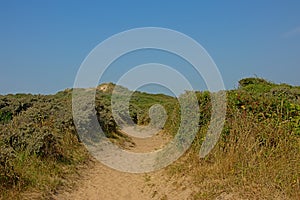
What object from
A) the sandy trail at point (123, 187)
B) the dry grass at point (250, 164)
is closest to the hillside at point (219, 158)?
the dry grass at point (250, 164)

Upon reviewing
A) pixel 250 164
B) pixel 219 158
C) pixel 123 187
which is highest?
pixel 219 158

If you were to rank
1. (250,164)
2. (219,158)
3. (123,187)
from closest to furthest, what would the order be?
(250,164), (219,158), (123,187)

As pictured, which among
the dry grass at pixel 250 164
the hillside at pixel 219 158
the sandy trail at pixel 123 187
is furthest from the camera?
the sandy trail at pixel 123 187

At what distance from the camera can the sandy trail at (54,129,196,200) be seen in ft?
25.7

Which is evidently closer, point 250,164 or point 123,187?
point 250,164

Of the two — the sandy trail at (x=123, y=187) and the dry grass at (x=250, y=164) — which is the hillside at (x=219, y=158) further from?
the sandy trail at (x=123, y=187)

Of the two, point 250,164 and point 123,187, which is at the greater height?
point 250,164

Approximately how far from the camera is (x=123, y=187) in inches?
354

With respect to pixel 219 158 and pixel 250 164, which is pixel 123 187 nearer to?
pixel 219 158

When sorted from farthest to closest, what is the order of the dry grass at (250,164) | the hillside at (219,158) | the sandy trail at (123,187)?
the sandy trail at (123,187), the hillside at (219,158), the dry grass at (250,164)

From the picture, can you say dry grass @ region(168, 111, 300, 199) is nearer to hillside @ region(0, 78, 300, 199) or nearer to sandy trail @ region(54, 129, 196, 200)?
hillside @ region(0, 78, 300, 199)

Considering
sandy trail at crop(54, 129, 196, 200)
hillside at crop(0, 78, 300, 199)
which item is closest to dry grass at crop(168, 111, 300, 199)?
hillside at crop(0, 78, 300, 199)

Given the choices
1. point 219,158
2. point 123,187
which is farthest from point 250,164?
point 123,187

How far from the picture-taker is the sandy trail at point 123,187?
7.83 meters
